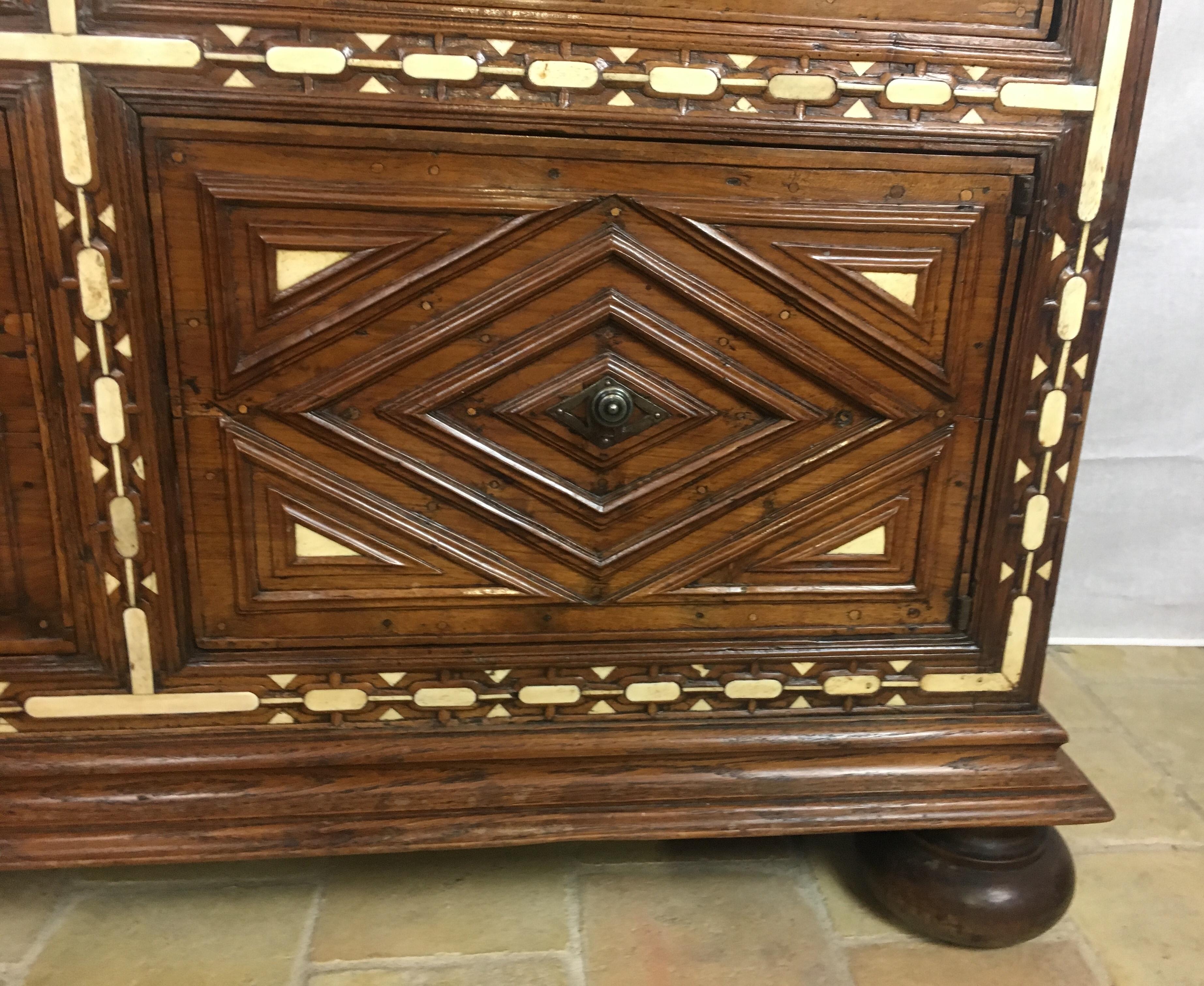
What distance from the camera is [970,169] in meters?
1.06

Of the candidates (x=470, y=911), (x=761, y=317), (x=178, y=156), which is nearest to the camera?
(x=178, y=156)

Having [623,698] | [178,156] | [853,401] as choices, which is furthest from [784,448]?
[178,156]

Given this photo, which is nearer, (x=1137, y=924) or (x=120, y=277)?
(x=120, y=277)

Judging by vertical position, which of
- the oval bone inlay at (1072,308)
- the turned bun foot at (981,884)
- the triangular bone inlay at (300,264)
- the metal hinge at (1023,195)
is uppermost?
the metal hinge at (1023,195)

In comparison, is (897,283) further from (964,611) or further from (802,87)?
(964,611)

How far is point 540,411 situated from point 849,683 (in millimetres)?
515

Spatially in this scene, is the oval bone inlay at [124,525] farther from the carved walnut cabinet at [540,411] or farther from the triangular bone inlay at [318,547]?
the triangular bone inlay at [318,547]

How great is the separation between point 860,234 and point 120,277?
0.81m

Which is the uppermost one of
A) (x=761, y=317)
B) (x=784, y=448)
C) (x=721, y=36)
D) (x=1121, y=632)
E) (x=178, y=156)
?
(x=721, y=36)

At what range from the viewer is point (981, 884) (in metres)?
1.20

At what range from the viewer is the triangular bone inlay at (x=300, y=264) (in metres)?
1.02

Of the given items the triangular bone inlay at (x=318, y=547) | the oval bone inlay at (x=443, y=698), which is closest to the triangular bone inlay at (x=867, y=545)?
the oval bone inlay at (x=443, y=698)

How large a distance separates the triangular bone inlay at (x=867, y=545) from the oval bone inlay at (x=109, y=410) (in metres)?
0.83

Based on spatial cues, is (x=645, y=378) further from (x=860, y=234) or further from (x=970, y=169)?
(x=970, y=169)
